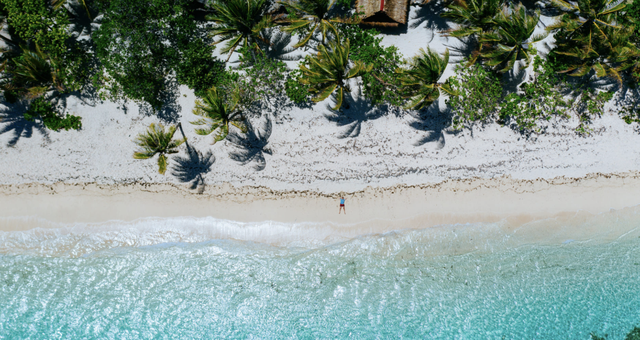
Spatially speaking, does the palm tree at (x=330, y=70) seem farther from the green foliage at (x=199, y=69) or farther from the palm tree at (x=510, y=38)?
the palm tree at (x=510, y=38)

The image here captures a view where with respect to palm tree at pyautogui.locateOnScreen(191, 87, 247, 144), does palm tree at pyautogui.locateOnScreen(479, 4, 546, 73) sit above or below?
above

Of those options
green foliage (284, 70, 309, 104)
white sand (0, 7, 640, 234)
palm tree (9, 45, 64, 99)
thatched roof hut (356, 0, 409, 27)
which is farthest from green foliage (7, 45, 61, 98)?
thatched roof hut (356, 0, 409, 27)

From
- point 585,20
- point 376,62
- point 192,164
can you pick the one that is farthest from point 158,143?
point 585,20

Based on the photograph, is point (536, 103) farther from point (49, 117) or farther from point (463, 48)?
point (49, 117)

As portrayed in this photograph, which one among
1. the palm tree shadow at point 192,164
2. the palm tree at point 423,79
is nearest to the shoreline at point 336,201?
the palm tree shadow at point 192,164

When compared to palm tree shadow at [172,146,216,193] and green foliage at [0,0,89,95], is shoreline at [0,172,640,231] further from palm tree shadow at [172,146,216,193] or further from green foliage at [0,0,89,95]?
green foliage at [0,0,89,95]
